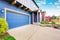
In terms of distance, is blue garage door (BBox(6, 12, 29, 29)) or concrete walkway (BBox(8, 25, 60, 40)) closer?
concrete walkway (BBox(8, 25, 60, 40))

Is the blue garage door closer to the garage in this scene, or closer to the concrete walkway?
the garage

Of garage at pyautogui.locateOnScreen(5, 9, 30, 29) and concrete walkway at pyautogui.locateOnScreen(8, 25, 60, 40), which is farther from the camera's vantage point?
garage at pyautogui.locateOnScreen(5, 9, 30, 29)

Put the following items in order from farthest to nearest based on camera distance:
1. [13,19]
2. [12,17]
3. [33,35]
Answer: [13,19] < [12,17] < [33,35]

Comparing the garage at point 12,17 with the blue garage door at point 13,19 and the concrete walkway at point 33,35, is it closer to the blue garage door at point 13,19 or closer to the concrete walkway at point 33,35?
the blue garage door at point 13,19

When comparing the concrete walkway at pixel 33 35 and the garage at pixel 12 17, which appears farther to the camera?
the garage at pixel 12 17

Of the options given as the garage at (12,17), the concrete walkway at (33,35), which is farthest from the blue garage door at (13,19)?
the concrete walkway at (33,35)

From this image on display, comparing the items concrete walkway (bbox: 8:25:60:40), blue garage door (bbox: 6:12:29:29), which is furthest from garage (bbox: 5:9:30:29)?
concrete walkway (bbox: 8:25:60:40)

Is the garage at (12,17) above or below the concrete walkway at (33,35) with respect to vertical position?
above

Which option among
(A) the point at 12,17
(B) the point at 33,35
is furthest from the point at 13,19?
(B) the point at 33,35

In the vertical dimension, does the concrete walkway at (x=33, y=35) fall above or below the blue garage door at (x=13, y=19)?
below

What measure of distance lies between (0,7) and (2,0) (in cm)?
83

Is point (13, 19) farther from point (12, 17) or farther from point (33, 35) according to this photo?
point (33, 35)

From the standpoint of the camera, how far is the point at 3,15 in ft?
34.1

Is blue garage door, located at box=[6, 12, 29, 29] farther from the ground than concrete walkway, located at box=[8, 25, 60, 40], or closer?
farther from the ground
